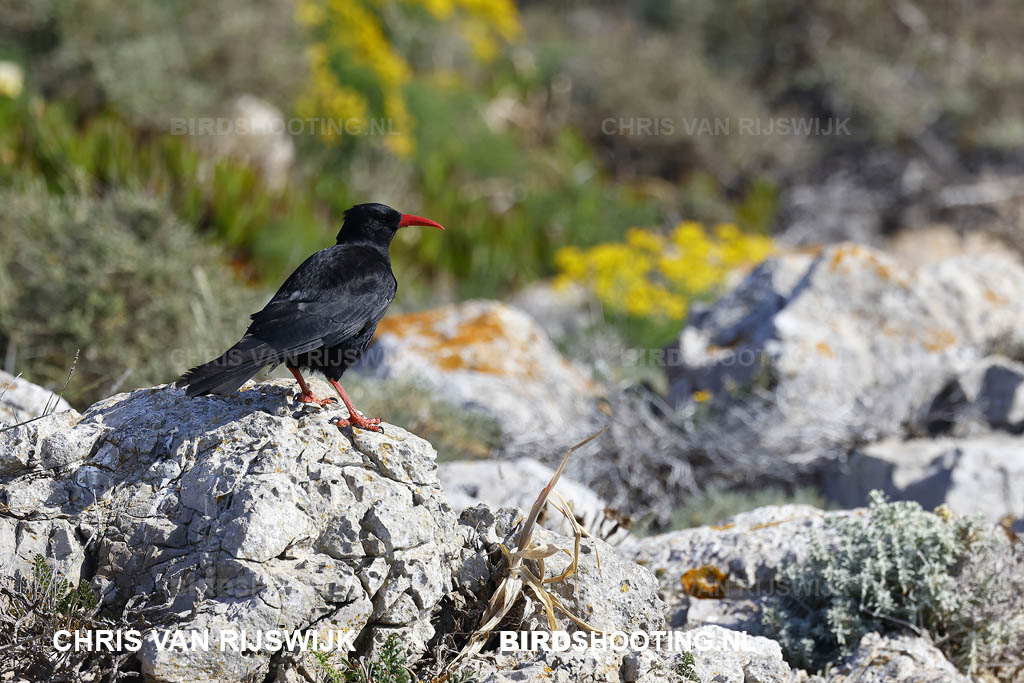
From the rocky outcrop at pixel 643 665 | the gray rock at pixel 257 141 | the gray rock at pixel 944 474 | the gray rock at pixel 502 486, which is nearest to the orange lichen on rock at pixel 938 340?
the gray rock at pixel 944 474

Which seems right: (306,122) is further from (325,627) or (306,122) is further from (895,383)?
(325,627)

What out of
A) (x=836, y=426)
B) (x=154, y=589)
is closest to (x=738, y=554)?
(x=836, y=426)

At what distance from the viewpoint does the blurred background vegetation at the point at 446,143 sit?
19.2ft

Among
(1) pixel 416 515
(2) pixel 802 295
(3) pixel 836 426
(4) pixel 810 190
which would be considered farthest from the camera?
(4) pixel 810 190

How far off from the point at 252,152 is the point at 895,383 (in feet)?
23.3

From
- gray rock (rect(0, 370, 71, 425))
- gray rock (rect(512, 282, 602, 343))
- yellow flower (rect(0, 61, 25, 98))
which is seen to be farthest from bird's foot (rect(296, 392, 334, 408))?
yellow flower (rect(0, 61, 25, 98))

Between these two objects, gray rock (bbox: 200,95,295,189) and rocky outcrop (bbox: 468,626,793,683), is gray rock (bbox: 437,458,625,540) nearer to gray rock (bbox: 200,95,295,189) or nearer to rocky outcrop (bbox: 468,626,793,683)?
rocky outcrop (bbox: 468,626,793,683)

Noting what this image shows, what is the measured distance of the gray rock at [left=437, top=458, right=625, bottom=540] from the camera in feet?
13.3

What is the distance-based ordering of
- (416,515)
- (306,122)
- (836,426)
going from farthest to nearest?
(306,122) → (836,426) → (416,515)

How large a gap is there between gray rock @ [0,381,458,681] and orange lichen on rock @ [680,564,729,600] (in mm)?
1185

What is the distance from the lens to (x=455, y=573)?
291cm

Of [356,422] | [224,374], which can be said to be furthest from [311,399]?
[224,374]

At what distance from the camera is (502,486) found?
4.13 m

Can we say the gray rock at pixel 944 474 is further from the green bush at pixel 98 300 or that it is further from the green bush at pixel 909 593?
the green bush at pixel 98 300
